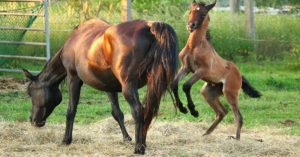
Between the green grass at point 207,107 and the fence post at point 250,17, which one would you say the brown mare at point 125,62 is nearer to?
the green grass at point 207,107

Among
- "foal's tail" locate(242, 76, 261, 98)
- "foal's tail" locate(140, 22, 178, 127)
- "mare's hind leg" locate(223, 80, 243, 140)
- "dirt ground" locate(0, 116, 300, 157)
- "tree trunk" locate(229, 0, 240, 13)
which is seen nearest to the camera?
"foal's tail" locate(140, 22, 178, 127)

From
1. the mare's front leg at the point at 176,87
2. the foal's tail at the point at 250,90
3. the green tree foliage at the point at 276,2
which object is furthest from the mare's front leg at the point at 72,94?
the green tree foliage at the point at 276,2

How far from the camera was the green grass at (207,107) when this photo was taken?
461 inches

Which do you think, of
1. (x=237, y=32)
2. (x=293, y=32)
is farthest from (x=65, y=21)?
(x=293, y=32)

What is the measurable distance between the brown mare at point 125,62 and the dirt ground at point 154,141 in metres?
0.27

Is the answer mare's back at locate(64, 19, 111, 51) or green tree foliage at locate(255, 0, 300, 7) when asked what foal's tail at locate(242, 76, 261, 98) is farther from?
green tree foliage at locate(255, 0, 300, 7)

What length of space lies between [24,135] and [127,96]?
66.1 inches

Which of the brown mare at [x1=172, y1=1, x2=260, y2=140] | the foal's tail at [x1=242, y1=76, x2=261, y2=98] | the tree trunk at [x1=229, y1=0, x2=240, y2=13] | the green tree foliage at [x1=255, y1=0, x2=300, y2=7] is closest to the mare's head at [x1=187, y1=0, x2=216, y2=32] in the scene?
the brown mare at [x1=172, y1=1, x2=260, y2=140]

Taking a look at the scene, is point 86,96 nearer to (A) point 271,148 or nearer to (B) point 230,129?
(B) point 230,129

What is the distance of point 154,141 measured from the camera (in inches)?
380

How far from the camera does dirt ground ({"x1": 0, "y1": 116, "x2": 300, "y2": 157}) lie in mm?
8781

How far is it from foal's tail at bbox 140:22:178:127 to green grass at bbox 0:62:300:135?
9.56ft

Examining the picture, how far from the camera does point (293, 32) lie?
64.7 ft

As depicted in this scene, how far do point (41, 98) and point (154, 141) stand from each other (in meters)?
1.45
